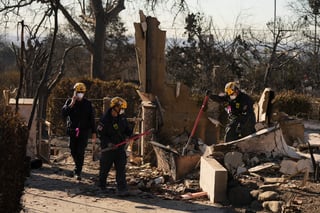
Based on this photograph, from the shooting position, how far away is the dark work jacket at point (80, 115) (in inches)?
378

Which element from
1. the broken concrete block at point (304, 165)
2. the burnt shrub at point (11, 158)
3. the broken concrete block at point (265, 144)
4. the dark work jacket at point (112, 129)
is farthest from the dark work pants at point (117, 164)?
the burnt shrub at point (11, 158)

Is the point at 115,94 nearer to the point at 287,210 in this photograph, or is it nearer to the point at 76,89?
the point at 76,89

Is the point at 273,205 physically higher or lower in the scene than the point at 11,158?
lower

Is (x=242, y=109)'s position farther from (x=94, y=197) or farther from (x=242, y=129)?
(x=94, y=197)

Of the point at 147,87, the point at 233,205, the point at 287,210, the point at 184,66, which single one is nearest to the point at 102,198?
the point at 233,205

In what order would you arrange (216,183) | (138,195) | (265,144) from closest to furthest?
(216,183) → (138,195) → (265,144)

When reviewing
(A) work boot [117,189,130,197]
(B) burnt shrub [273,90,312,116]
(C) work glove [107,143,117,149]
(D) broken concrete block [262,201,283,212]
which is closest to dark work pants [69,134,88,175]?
(C) work glove [107,143,117,149]

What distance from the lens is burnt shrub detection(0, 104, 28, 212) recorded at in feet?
15.6

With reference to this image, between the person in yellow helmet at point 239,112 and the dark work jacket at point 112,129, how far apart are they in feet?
9.49

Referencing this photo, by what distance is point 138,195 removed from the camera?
8.72 m

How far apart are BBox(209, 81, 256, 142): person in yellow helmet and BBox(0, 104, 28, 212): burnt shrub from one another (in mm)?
6417

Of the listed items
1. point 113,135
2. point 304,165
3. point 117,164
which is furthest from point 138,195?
point 304,165

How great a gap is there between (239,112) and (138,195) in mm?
3295

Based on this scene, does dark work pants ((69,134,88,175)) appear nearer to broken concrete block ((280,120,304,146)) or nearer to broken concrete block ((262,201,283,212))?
broken concrete block ((262,201,283,212))
